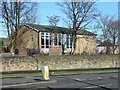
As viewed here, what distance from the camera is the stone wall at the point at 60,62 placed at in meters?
38.1

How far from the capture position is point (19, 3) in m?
50.1

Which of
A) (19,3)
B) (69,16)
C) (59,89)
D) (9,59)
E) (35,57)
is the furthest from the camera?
(69,16)

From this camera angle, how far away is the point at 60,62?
41.9 metres

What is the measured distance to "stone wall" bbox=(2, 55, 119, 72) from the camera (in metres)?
38.1

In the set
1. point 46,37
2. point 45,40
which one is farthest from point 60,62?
point 46,37

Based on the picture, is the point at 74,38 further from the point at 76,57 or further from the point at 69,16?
the point at 76,57

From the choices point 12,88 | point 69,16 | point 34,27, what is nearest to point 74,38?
point 69,16

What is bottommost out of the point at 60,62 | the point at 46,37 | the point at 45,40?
the point at 60,62

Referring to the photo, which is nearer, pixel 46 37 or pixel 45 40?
pixel 45 40

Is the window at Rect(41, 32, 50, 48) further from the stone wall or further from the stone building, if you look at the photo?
the stone wall

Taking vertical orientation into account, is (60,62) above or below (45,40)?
below

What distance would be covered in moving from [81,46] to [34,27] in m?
13.7

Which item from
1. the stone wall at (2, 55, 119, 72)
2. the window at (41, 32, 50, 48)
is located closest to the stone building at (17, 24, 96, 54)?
the window at (41, 32, 50, 48)

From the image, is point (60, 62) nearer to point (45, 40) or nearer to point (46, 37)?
point (45, 40)
